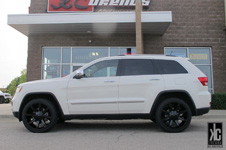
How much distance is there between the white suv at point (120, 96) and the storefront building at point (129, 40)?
7520 millimetres

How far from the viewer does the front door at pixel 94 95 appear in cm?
558

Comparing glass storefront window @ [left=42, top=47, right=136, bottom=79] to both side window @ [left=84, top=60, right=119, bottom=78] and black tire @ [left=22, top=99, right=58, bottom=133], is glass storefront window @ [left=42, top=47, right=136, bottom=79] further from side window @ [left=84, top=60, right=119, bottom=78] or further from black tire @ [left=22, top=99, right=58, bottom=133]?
black tire @ [left=22, top=99, right=58, bottom=133]

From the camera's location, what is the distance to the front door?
5578mm

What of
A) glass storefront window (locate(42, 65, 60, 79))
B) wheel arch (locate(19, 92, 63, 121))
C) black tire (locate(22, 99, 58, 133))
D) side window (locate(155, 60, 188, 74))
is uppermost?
glass storefront window (locate(42, 65, 60, 79))

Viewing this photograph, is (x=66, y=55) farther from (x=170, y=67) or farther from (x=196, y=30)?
(x=170, y=67)

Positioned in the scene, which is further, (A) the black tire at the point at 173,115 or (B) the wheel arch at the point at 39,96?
(B) the wheel arch at the point at 39,96

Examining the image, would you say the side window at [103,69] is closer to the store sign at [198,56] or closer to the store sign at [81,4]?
the store sign at [81,4]

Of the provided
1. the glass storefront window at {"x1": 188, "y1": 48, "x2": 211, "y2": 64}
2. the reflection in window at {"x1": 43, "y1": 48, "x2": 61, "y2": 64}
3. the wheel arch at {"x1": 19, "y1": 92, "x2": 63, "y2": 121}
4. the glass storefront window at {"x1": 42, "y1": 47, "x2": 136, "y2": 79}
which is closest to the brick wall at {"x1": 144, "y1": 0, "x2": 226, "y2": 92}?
the glass storefront window at {"x1": 188, "y1": 48, "x2": 211, "y2": 64}

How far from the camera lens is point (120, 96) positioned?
559cm

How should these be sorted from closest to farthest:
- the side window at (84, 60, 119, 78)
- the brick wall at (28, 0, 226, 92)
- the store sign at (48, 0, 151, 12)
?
the side window at (84, 60, 119, 78), the store sign at (48, 0, 151, 12), the brick wall at (28, 0, 226, 92)

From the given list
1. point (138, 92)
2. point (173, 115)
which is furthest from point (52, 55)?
point (173, 115)

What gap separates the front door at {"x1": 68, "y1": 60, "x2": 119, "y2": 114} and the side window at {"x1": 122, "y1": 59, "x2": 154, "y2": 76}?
354 mm

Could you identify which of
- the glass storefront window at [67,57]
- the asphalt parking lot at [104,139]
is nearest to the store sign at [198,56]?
the glass storefront window at [67,57]

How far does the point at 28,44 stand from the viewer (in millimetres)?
13391
